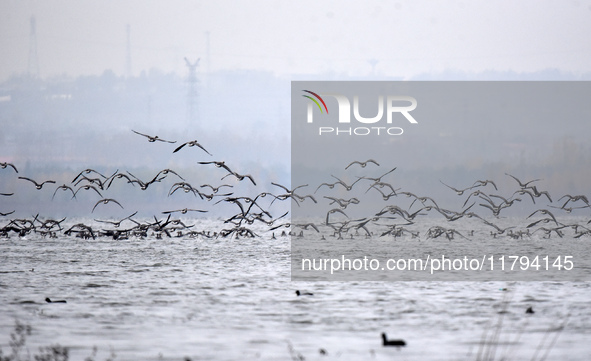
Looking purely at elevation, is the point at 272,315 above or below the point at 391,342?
below

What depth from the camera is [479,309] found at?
740 inches

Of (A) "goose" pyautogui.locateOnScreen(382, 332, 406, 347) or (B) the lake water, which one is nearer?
(B) the lake water

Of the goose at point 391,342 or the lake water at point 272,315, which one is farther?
the goose at point 391,342

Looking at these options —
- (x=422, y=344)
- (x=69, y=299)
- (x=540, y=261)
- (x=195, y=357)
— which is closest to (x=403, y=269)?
(x=540, y=261)

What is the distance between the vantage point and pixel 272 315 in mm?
18016

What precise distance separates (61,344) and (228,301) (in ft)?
22.3

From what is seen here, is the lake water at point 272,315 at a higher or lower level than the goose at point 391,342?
lower

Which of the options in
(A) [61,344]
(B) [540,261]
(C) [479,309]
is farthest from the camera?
(B) [540,261]

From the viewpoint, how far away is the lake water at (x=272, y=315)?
13.8m

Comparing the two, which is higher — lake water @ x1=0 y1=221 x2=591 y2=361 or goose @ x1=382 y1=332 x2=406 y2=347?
goose @ x1=382 y1=332 x2=406 y2=347

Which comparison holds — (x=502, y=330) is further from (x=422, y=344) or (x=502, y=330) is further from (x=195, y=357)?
(x=195, y=357)

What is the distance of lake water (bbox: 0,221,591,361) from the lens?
13828 mm

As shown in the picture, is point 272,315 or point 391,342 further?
point 272,315

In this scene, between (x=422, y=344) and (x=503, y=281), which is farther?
(x=503, y=281)
